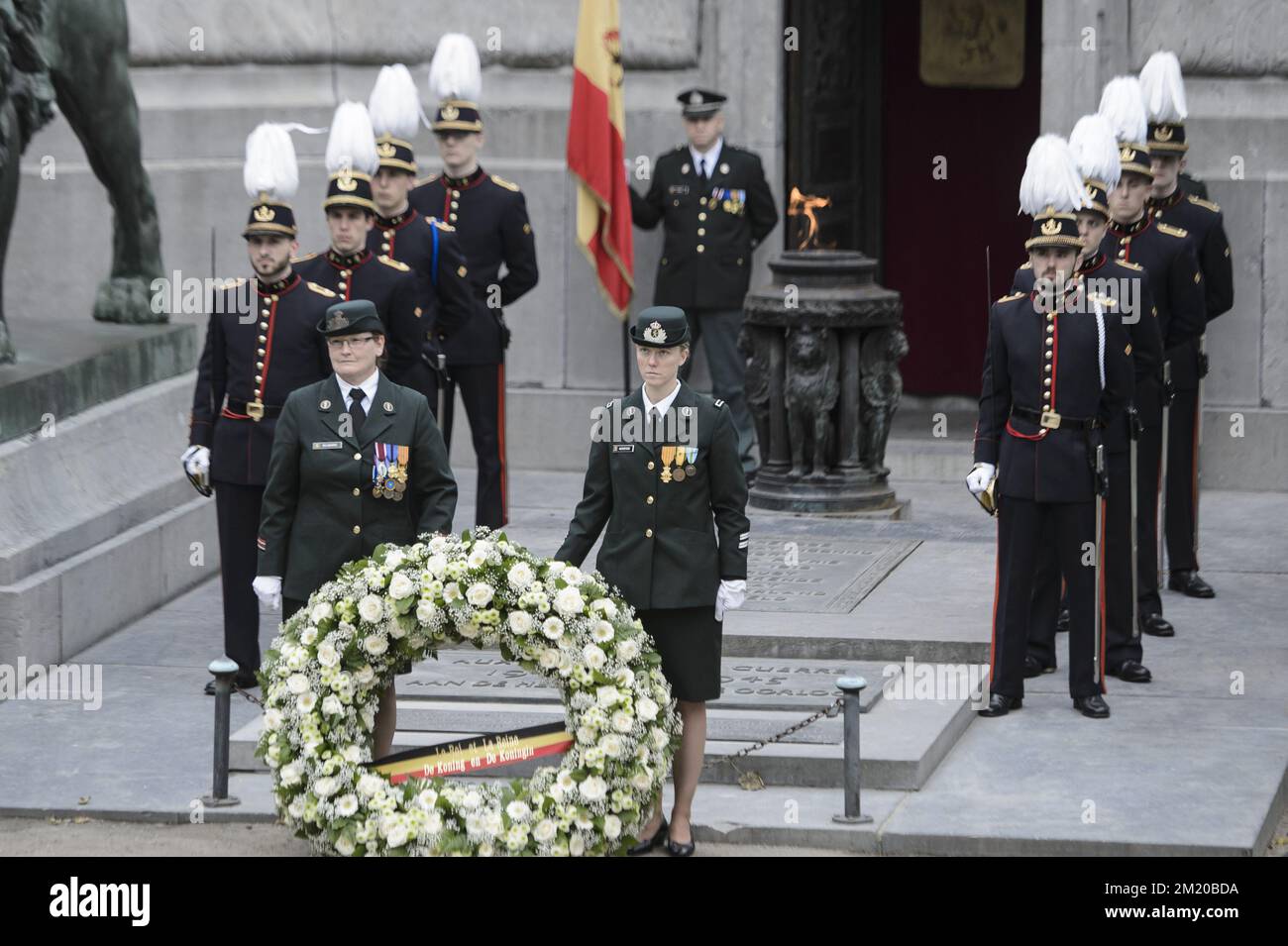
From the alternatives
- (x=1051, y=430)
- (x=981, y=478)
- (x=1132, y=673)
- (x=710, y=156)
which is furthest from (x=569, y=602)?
(x=710, y=156)

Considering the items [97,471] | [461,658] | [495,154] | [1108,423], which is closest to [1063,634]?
[1108,423]

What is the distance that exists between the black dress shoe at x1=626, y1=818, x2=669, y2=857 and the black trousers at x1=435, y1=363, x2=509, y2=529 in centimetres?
436

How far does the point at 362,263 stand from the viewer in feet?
33.3

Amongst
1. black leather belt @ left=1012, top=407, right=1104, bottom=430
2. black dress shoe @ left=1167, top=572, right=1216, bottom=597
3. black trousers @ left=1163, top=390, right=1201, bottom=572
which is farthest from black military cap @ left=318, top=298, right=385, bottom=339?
black dress shoe @ left=1167, top=572, right=1216, bottom=597

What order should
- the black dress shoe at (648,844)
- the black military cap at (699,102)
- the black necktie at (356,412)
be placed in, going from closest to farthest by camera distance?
the black dress shoe at (648,844) < the black necktie at (356,412) < the black military cap at (699,102)

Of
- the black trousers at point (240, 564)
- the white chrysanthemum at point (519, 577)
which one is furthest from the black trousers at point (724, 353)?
the white chrysanthemum at point (519, 577)

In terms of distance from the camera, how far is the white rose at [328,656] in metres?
7.59

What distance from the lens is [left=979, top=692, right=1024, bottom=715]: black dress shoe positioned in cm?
931

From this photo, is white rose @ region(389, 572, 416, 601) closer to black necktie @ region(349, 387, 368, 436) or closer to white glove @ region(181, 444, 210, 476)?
black necktie @ region(349, 387, 368, 436)

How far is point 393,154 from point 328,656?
160 inches

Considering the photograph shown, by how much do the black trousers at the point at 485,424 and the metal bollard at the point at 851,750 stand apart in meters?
4.44

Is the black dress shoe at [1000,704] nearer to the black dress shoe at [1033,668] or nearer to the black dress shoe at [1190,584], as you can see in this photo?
the black dress shoe at [1033,668]

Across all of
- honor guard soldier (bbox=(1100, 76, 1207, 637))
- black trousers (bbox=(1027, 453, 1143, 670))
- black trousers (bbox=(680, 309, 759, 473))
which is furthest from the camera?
black trousers (bbox=(680, 309, 759, 473))

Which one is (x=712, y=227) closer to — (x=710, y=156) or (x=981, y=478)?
(x=710, y=156)
